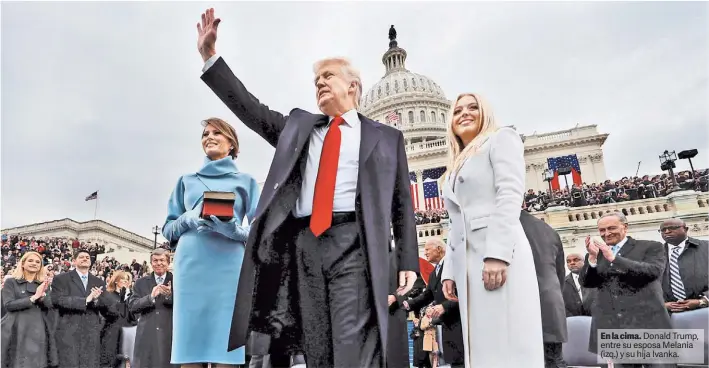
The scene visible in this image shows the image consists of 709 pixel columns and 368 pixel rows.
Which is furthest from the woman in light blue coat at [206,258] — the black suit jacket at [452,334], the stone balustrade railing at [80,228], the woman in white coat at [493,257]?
the stone balustrade railing at [80,228]

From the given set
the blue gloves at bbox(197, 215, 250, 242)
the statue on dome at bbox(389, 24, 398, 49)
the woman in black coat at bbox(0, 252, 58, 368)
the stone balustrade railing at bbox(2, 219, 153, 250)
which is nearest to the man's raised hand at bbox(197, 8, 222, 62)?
the blue gloves at bbox(197, 215, 250, 242)

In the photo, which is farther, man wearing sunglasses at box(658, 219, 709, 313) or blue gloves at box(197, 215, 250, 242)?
man wearing sunglasses at box(658, 219, 709, 313)

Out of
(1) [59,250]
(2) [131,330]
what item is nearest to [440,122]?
(1) [59,250]

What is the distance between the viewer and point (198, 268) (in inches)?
123

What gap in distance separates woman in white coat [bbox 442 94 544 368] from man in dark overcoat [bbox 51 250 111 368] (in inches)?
201

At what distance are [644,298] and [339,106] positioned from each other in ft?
11.4

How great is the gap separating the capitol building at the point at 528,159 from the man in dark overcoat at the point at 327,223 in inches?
35.6

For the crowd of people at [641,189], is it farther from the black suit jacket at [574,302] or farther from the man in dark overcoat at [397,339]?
the man in dark overcoat at [397,339]

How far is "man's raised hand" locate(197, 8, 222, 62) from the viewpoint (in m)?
2.53

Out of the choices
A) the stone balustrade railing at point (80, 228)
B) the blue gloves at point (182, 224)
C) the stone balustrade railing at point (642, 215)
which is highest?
the stone balustrade railing at point (80, 228)

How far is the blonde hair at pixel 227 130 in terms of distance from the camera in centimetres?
349

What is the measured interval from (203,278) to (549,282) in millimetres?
2409

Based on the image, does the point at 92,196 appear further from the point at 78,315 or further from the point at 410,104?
the point at 410,104

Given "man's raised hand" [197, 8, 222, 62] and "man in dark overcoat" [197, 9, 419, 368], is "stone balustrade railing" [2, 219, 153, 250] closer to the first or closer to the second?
"man's raised hand" [197, 8, 222, 62]
